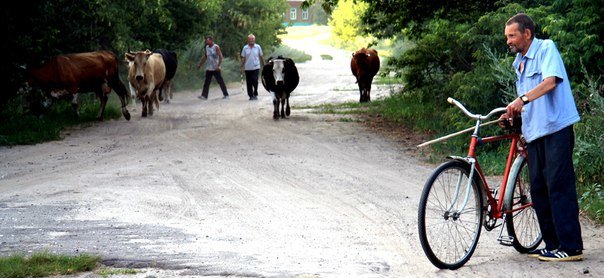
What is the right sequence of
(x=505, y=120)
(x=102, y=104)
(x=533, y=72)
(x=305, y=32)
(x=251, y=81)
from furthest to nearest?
(x=305, y=32)
(x=251, y=81)
(x=102, y=104)
(x=505, y=120)
(x=533, y=72)

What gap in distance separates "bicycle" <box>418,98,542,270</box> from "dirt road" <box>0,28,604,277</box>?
17 cm

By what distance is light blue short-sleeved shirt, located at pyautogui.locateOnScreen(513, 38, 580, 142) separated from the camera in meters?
7.51

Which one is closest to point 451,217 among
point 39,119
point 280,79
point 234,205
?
point 234,205

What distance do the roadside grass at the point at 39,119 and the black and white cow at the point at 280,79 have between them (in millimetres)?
3698

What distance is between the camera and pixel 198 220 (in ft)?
32.0

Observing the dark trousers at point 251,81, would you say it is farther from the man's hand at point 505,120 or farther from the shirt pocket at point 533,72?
the shirt pocket at point 533,72

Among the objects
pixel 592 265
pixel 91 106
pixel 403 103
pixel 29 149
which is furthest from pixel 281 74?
pixel 592 265

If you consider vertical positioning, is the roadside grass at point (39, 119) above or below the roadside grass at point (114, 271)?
below

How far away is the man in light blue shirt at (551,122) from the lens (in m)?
7.53

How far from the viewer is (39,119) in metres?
19.8

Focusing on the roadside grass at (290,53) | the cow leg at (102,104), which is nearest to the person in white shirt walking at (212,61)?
the cow leg at (102,104)

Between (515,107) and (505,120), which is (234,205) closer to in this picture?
(505,120)

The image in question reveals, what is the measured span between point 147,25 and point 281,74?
8.31m

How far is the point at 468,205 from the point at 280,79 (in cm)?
1481
